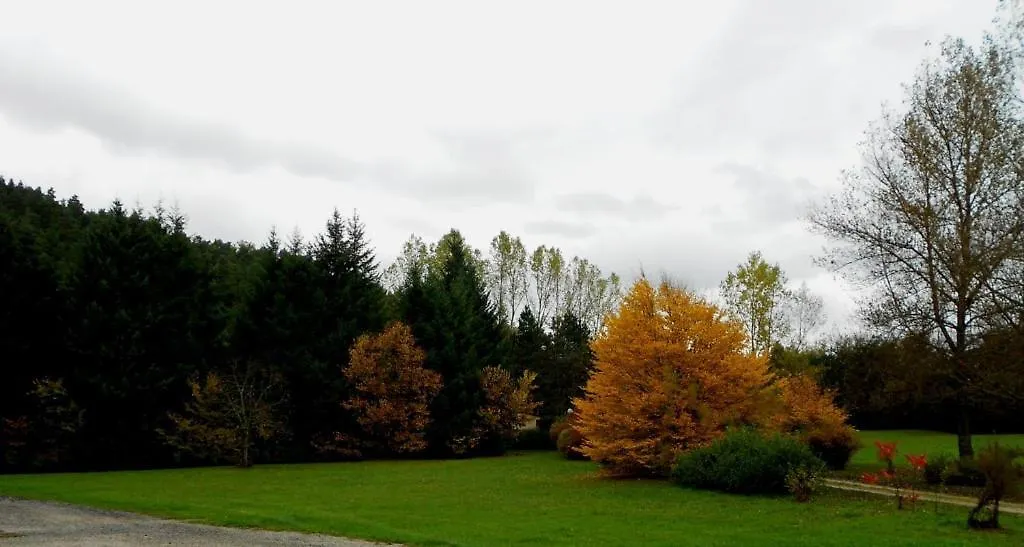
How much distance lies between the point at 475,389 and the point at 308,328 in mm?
9779

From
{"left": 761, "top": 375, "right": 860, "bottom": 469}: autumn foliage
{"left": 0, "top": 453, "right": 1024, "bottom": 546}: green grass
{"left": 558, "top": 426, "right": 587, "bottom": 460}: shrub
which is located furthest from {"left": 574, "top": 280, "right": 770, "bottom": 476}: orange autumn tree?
{"left": 558, "top": 426, "right": 587, "bottom": 460}: shrub

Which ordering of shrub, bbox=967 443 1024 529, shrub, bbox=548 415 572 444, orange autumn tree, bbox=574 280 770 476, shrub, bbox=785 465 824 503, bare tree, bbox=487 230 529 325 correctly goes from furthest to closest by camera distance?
bare tree, bbox=487 230 529 325 → shrub, bbox=548 415 572 444 → orange autumn tree, bbox=574 280 770 476 → shrub, bbox=785 465 824 503 → shrub, bbox=967 443 1024 529

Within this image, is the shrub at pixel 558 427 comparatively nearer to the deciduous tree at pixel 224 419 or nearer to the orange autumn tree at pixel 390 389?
the orange autumn tree at pixel 390 389

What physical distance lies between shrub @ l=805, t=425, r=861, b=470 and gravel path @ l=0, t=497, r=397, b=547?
21.5m

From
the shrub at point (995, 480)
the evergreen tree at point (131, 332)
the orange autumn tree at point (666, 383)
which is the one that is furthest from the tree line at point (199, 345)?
the shrub at point (995, 480)

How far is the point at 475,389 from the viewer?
4309 cm

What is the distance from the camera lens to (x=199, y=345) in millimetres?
36656

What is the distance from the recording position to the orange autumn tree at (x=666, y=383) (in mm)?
24000

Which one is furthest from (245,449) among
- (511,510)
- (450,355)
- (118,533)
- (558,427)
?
(118,533)

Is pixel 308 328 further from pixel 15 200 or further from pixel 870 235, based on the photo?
pixel 15 200

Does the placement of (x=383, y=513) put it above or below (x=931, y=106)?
below

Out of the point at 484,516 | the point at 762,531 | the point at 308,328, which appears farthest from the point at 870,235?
the point at 308,328

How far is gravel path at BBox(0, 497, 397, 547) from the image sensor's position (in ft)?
41.3

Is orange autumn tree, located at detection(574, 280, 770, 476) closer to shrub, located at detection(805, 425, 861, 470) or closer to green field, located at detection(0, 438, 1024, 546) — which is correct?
green field, located at detection(0, 438, 1024, 546)
